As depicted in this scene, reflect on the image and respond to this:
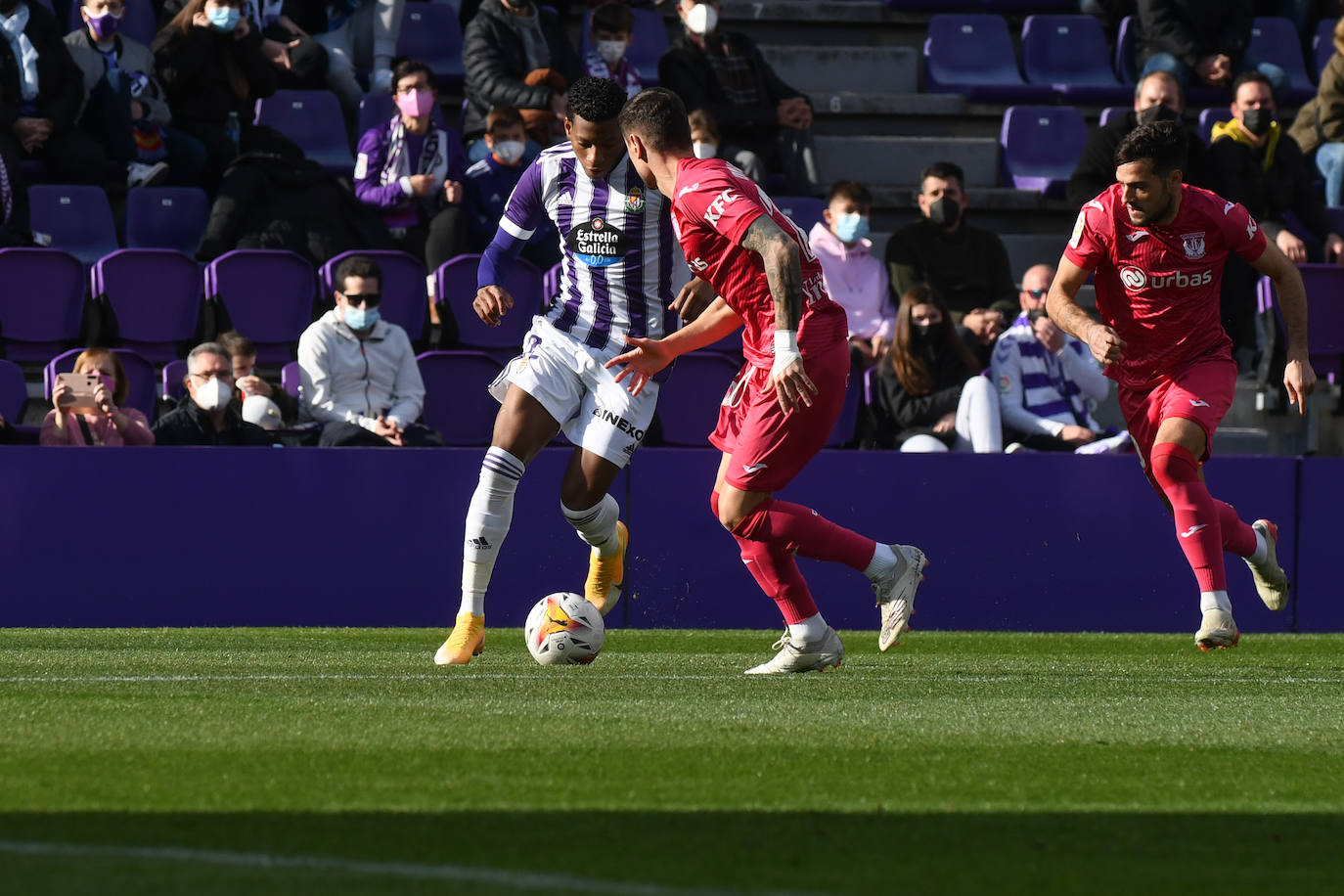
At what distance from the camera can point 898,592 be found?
7.27m

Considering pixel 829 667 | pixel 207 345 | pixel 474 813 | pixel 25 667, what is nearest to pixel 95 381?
pixel 207 345

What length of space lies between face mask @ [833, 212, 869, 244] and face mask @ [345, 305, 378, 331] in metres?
3.34

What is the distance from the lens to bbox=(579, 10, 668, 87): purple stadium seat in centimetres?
1561

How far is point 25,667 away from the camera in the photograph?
23.3ft

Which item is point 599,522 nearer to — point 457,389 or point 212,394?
point 212,394

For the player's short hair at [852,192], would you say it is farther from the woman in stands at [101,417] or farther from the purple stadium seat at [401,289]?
the woman in stands at [101,417]

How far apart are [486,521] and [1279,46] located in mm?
11975

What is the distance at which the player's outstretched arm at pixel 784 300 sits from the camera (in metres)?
6.22

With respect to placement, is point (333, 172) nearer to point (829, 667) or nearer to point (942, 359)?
point (942, 359)

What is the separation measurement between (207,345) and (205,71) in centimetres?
332

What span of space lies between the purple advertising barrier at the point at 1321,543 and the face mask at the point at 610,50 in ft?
18.8

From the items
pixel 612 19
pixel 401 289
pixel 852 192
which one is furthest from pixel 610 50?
pixel 401 289

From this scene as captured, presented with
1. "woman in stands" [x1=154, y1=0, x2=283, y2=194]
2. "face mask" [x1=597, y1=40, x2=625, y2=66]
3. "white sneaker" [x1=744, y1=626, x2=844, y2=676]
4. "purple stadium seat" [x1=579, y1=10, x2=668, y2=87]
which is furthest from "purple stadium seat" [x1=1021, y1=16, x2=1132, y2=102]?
"white sneaker" [x1=744, y1=626, x2=844, y2=676]

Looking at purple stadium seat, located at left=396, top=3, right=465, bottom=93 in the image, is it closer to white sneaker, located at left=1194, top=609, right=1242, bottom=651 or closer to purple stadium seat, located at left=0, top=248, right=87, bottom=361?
purple stadium seat, located at left=0, top=248, right=87, bottom=361
